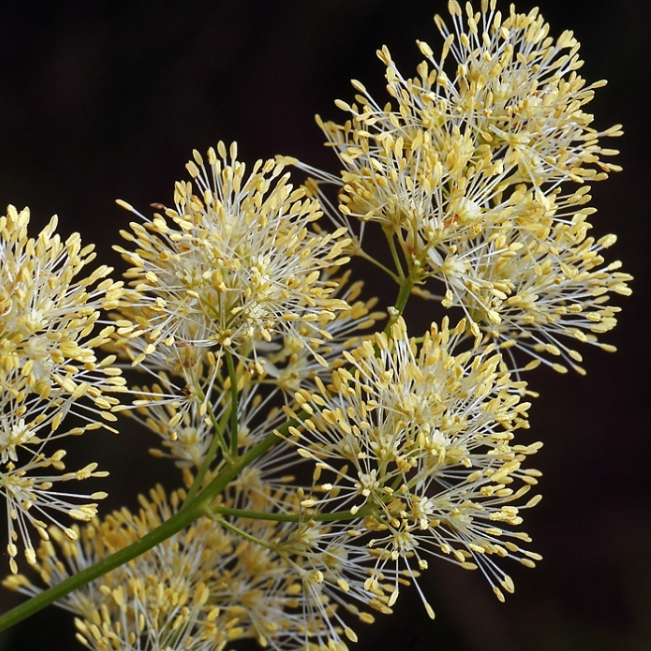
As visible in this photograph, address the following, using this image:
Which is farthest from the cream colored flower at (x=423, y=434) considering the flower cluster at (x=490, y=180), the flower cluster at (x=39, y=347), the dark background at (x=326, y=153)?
the dark background at (x=326, y=153)

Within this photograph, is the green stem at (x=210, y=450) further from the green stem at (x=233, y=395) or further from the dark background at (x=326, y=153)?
the dark background at (x=326, y=153)

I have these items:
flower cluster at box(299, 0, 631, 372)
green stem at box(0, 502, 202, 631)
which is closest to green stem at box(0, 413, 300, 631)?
green stem at box(0, 502, 202, 631)

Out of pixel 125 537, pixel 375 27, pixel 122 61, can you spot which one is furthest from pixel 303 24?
pixel 125 537

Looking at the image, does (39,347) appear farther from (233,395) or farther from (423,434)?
(423,434)

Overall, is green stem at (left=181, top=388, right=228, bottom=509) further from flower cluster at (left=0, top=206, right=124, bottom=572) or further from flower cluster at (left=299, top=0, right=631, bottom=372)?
flower cluster at (left=299, top=0, right=631, bottom=372)

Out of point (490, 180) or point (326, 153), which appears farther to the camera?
point (326, 153)

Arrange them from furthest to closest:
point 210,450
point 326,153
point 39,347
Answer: point 326,153 → point 210,450 → point 39,347

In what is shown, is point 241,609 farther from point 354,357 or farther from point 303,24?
point 303,24

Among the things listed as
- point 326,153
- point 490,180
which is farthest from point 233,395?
point 326,153
